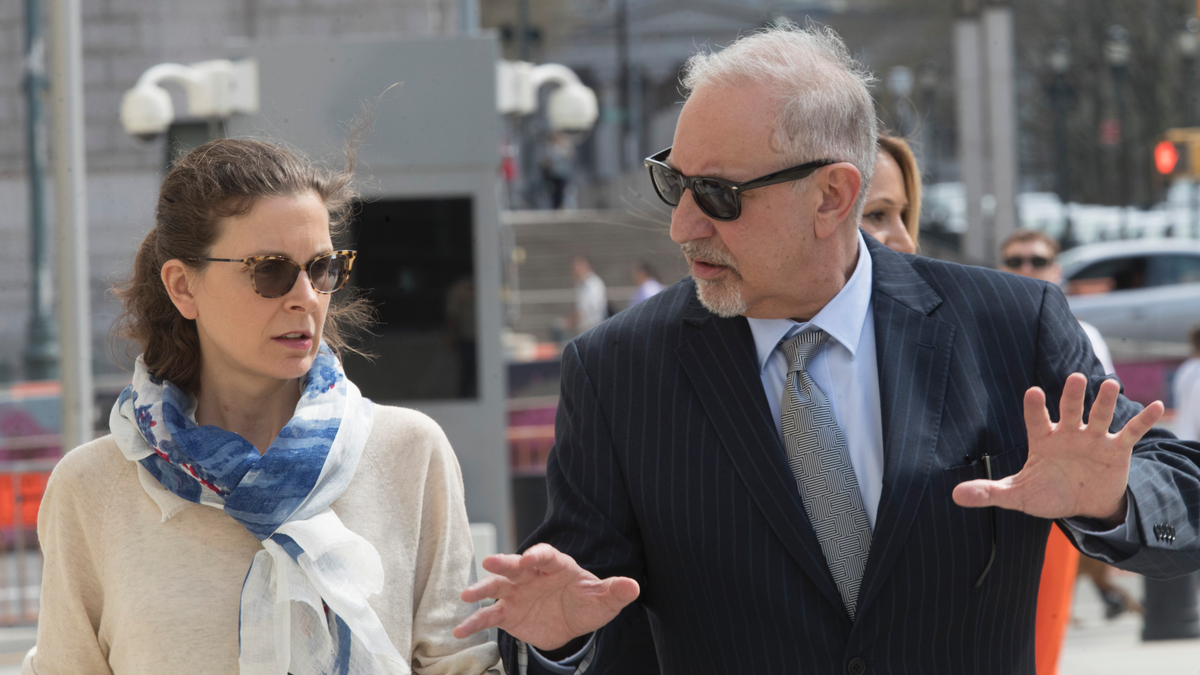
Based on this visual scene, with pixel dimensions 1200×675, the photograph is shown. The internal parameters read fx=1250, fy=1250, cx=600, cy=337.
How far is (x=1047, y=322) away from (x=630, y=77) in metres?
40.3

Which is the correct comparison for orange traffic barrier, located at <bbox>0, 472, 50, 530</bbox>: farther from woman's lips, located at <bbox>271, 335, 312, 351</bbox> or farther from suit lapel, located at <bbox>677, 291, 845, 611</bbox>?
suit lapel, located at <bbox>677, 291, 845, 611</bbox>

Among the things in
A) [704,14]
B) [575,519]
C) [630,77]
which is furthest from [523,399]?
[704,14]

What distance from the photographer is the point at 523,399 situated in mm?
12375

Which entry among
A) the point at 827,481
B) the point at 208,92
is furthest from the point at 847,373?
the point at 208,92

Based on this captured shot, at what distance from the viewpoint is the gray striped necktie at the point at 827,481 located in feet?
7.11

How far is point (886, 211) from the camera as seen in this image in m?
3.42

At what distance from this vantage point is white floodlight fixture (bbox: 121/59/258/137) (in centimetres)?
664

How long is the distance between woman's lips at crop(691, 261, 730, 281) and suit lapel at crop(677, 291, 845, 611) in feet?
0.33

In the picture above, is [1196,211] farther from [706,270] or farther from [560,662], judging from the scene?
[560,662]

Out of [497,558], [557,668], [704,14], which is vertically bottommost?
[557,668]

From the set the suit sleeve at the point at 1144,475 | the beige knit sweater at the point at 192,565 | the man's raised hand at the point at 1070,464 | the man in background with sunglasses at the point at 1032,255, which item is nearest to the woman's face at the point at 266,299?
the beige knit sweater at the point at 192,565

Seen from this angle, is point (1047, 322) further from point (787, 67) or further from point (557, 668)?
point (557, 668)

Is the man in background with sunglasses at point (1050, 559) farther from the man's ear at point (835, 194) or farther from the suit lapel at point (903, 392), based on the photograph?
the man's ear at point (835, 194)

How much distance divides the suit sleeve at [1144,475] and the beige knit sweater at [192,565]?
3.64ft
